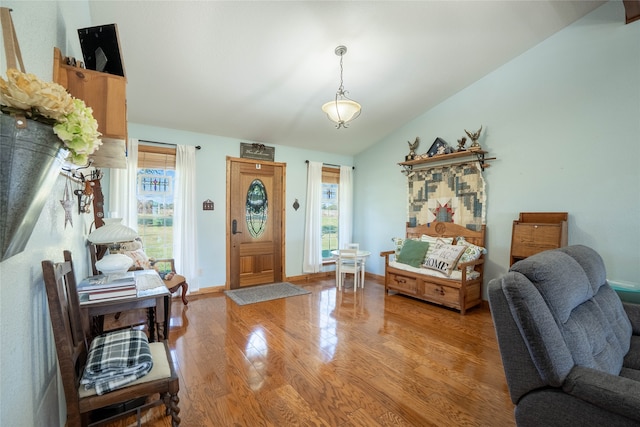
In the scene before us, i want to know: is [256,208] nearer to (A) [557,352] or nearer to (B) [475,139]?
(B) [475,139]

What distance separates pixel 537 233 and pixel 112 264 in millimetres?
4060

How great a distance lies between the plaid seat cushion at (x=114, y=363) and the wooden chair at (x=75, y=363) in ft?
0.10

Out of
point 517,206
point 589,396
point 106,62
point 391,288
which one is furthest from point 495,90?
point 106,62

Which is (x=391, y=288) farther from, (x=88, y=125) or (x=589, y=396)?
(x=88, y=125)

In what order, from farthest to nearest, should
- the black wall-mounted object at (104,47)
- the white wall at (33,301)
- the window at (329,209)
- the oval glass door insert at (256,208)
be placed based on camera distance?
the window at (329,209) → the oval glass door insert at (256,208) → the black wall-mounted object at (104,47) → the white wall at (33,301)

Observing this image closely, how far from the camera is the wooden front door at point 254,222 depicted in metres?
4.62

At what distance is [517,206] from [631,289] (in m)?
1.38

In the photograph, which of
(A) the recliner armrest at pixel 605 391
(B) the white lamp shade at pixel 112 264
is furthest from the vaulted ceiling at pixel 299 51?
(A) the recliner armrest at pixel 605 391

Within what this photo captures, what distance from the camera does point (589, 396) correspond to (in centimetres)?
106

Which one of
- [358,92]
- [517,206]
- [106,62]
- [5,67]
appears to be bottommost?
[517,206]

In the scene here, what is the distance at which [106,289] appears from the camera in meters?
1.79

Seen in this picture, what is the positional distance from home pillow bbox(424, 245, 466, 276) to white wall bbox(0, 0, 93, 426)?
3.80m

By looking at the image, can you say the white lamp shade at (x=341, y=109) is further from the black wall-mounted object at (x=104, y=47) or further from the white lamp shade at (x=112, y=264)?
the white lamp shade at (x=112, y=264)

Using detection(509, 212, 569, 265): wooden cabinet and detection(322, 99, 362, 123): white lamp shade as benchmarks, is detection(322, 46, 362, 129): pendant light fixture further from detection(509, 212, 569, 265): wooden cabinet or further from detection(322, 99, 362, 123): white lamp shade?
detection(509, 212, 569, 265): wooden cabinet
